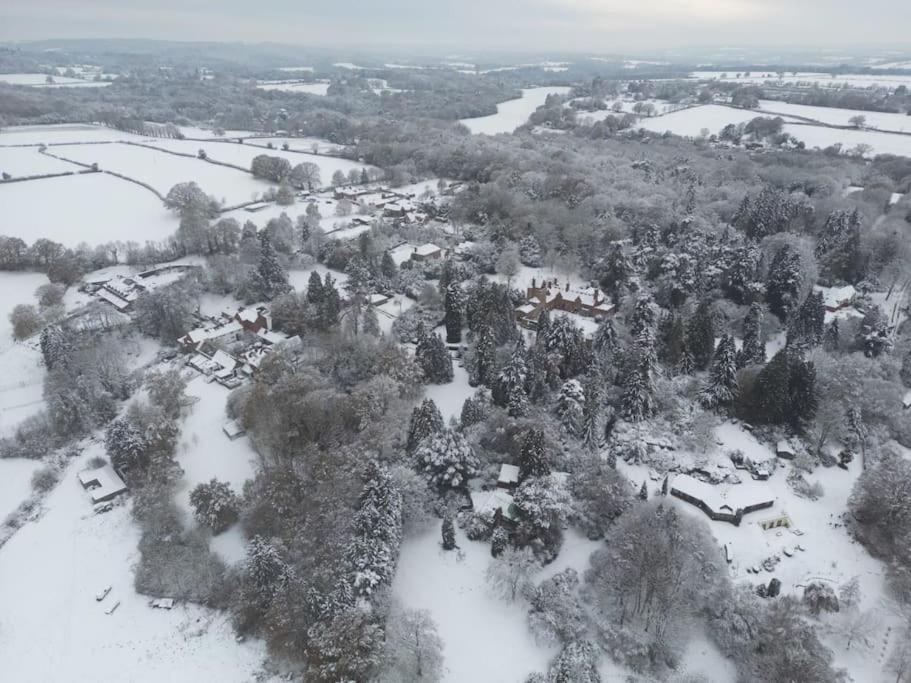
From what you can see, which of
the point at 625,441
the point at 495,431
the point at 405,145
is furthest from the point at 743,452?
the point at 405,145

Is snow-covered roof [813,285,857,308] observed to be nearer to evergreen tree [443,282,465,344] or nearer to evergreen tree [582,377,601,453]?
evergreen tree [582,377,601,453]

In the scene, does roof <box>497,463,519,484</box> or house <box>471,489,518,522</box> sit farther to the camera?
roof <box>497,463,519,484</box>

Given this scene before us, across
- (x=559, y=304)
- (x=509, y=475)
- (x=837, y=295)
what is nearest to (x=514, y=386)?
(x=509, y=475)

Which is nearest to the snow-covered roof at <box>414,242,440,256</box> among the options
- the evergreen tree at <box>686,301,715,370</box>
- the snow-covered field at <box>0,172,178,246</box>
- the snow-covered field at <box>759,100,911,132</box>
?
the evergreen tree at <box>686,301,715,370</box>

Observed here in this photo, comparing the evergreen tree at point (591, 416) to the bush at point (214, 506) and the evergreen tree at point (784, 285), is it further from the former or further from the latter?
the evergreen tree at point (784, 285)

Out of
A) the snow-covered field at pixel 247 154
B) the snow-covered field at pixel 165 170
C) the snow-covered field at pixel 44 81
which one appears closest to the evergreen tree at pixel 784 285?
the snow-covered field at pixel 247 154

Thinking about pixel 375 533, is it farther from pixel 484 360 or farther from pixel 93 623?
pixel 484 360

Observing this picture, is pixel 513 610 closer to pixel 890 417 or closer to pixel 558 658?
pixel 558 658
